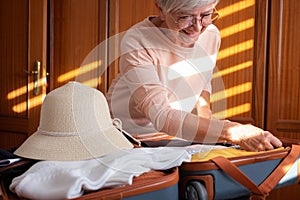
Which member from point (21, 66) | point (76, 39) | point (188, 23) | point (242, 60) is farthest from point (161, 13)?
point (21, 66)

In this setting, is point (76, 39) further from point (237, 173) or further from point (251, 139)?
point (237, 173)

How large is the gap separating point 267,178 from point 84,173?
442 mm

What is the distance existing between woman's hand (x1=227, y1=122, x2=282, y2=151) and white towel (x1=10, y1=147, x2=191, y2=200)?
218mm

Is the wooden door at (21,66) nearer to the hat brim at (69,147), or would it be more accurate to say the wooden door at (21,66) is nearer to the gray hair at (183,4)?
the gray hair at (183,4)

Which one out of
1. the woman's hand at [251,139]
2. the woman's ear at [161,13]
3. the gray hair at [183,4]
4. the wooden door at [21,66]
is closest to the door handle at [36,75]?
the wooden door at [21,66]

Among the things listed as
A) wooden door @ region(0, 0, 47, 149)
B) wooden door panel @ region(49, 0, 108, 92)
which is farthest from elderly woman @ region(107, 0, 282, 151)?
wooden door @ region(0, 0, 47, 149)

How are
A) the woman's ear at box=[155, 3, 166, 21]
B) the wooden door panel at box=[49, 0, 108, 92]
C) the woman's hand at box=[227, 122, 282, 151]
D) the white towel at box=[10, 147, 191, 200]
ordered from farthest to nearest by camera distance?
the wooden door panel at box=[49, 0, 108, 92] → the woman's ear at box=[155, 3, 166, 21] → the woman's hand at box=[227, 122, 282, 151] → the white towel at box=[10, 147, 191, 200]

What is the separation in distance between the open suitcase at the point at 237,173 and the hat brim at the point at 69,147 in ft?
0.57

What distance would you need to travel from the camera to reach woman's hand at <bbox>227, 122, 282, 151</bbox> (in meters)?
1.15

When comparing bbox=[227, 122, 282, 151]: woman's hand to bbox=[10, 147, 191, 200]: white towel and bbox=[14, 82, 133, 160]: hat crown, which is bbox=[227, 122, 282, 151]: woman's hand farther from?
bbox=[14, 82, 133, 160]: hat crown

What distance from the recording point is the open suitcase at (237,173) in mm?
985

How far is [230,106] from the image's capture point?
107 inches

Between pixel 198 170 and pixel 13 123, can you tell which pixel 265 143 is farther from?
pixel 13 123

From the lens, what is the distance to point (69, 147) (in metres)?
0.95
